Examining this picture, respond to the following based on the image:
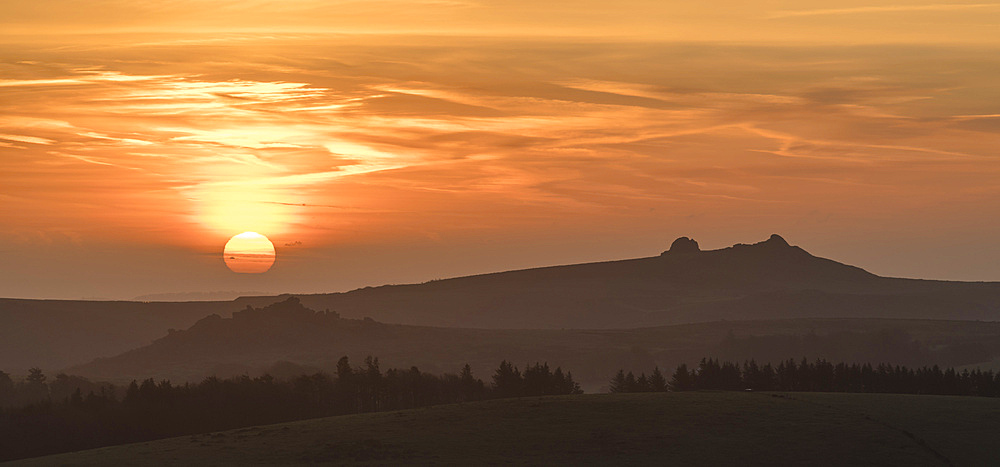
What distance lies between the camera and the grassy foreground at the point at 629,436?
8369cm

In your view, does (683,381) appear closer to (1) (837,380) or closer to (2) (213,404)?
(1) (837,380)

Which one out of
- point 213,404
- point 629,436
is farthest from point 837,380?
point 213,404

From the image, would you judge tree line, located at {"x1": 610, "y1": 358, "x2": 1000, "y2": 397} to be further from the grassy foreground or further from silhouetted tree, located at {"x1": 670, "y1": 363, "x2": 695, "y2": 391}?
the grassy foreground

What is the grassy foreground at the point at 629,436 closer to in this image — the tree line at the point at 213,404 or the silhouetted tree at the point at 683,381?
the tree line at the point at 213,404

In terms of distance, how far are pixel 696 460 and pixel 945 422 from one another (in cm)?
2988

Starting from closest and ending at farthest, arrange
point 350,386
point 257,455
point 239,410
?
point 257,455 < point 239,410 < point 350,386

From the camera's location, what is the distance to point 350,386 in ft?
564

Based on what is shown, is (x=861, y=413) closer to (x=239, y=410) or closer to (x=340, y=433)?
(x=340, y=433)

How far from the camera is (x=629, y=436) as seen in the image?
91438mm

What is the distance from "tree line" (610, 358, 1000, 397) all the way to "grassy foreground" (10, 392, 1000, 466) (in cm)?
5322

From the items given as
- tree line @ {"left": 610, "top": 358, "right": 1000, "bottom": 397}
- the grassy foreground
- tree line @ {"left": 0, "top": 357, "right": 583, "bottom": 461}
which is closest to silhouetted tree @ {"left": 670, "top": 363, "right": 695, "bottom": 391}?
tree line @ {"left": 610, "top": 358, "right": 1000, "bottom": 397}

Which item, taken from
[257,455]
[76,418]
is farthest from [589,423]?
[76,418]

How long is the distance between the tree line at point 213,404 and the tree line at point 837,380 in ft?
76.1

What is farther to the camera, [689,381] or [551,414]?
[689,381]
